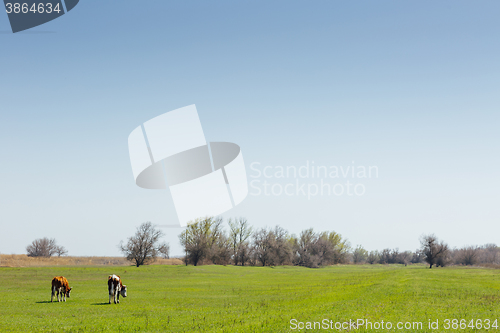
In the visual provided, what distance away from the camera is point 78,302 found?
32.6 metres

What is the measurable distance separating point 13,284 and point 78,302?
22756mm

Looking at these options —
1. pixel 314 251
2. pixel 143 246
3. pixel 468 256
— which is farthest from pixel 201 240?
pixel 468 256

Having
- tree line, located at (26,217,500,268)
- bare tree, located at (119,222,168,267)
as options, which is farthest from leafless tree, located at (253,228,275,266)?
bare tree, located at (119,222,168,267)

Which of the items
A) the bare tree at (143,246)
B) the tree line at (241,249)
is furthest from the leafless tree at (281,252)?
the bare tree at (143,246)

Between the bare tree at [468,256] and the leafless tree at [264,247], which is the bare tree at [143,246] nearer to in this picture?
the leafless tree at [264,247]

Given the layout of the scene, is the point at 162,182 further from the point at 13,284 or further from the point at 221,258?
the point at 221,258

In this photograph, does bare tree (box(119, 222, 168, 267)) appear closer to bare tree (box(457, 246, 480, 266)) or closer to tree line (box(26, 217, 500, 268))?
tree line (box(26, 217, 500, 268))

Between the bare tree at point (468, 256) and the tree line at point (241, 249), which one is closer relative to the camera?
the tree line at point (241, 249)

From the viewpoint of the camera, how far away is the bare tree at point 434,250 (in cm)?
12900

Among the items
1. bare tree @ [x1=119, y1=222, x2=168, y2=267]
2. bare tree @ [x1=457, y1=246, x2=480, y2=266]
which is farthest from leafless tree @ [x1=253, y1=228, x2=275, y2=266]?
bare tree @ [x1=457, y1=246, x2=480, y2=266]

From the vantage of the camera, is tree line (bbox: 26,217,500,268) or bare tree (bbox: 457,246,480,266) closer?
tree line (bbox: 26,217,500,268)

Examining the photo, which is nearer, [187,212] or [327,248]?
[187,212]

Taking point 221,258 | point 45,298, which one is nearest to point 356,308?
point 45,298

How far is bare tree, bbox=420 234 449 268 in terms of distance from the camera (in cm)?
12900
